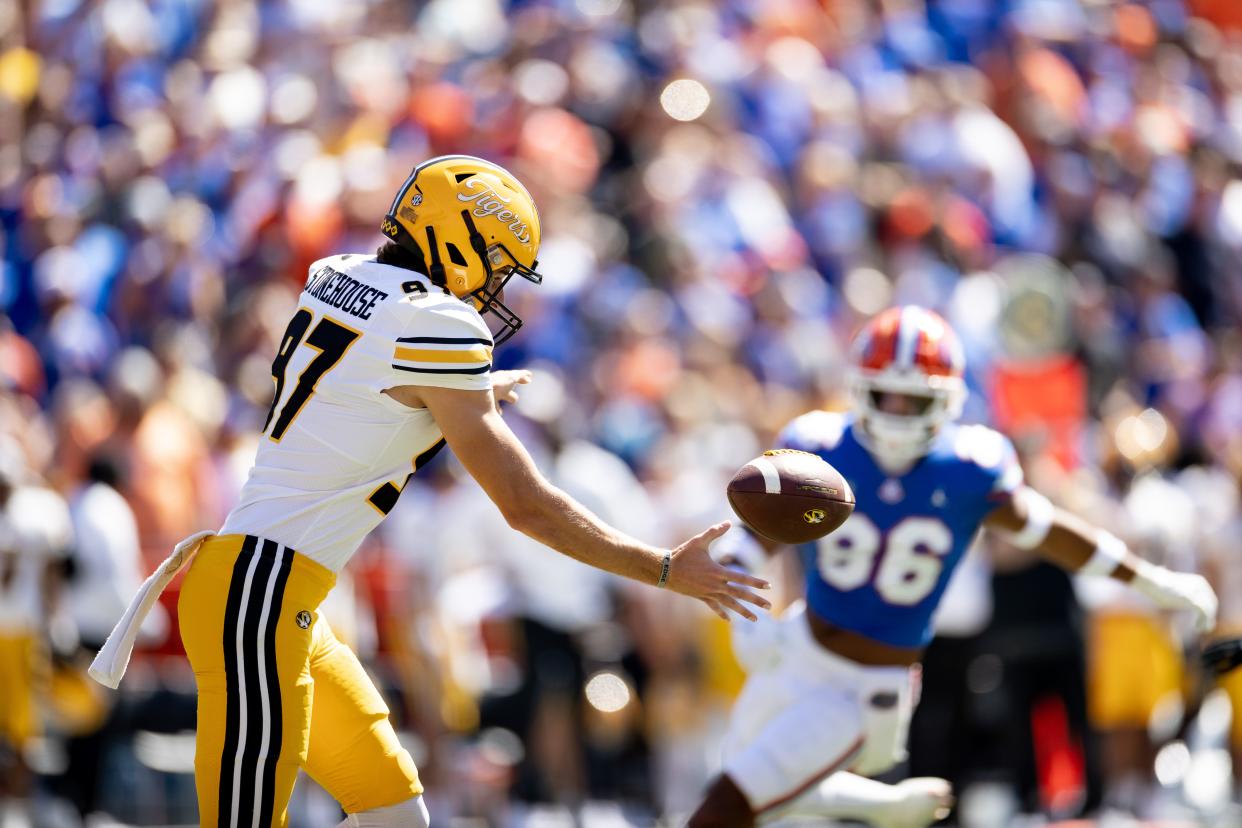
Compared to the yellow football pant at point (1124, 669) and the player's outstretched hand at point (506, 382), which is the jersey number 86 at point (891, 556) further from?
the yellow football pant at point (1124, 669)

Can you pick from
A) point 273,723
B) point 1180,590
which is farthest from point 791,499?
point 1180,590

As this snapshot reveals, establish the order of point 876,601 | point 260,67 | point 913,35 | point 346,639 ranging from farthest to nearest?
point 913,35 → point 260,67 → point 346,639 → point 876,601

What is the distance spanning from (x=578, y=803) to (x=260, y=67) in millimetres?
5613

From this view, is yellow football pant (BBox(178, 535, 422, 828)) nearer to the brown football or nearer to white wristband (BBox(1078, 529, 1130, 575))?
the brown football

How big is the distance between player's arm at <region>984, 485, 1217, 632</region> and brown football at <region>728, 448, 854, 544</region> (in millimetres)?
1558

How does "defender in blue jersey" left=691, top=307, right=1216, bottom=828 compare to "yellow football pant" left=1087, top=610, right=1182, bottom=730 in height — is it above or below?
above

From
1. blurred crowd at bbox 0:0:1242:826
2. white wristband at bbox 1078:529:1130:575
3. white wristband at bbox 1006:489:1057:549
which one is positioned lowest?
blurred crowd at bbox 0:0:1242:826

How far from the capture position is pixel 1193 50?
1526cm

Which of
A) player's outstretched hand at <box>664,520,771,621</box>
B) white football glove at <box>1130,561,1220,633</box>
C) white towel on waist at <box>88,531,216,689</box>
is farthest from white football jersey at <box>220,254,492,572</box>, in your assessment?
white football glove at <box>1130,561,1220,633</box>

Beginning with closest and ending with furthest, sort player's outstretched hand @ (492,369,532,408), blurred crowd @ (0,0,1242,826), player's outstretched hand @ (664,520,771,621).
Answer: player's outstretched hand @ (664,520,771,621) < player's outstretched hand @ (492,369,532,408) < blurred crowd @ (0,0,1242,826)

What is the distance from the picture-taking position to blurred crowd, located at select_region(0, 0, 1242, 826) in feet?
29.9

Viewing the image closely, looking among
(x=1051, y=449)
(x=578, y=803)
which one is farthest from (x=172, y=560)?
(x=1051, y=449)

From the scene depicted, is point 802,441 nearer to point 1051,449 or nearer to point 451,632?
point 451,632

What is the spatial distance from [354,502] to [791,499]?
3.43 feet
